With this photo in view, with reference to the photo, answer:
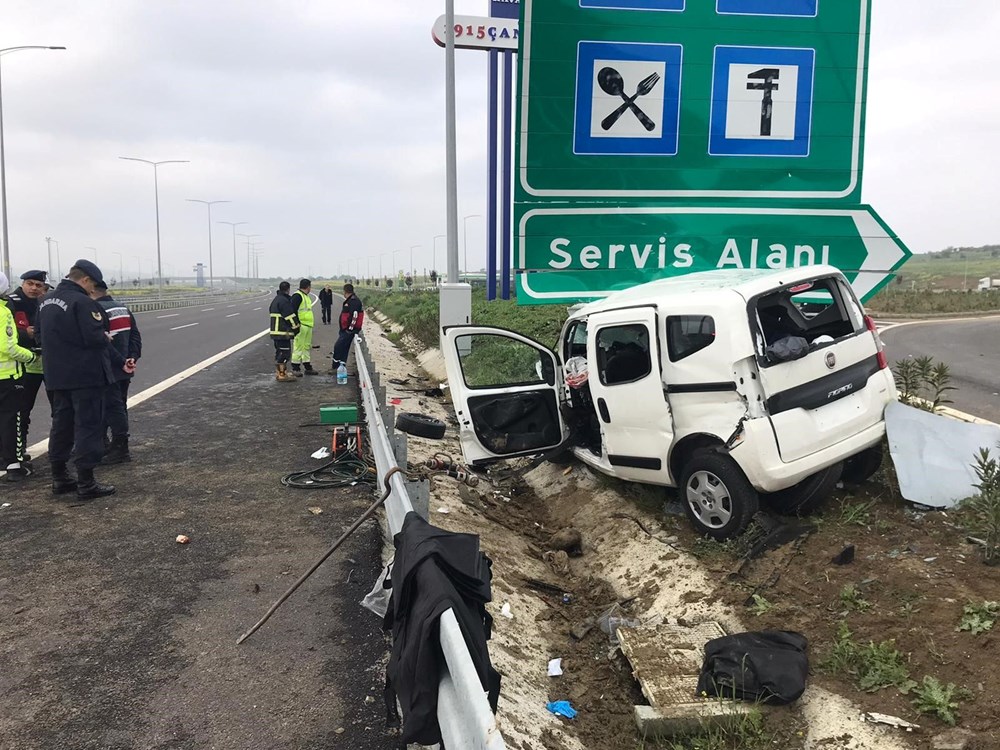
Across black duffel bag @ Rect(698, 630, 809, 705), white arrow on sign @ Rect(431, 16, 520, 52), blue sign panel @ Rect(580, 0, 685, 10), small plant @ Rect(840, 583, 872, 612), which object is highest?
white arrow on sign @ Rect(431, 16, 520, 52)

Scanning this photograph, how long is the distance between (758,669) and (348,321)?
1113 centimetres

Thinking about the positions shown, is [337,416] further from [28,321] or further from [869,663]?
[869,663]

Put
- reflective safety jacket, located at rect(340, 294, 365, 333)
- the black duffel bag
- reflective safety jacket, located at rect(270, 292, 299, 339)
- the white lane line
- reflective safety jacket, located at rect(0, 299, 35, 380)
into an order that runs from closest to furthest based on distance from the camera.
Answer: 1. the black duffel bag
2. reflective safety jacket, located at rect(0, 299, 35, 380)
3. the white lane line
4. reflective safety jacket, located at rect(270, 292, 299, 339)
5. reflective safety jacket, located at rect(340, 294, 365, 333)

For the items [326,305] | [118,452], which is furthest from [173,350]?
[326,305]

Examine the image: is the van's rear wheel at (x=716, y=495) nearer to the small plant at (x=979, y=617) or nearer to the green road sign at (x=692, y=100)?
the small plant at (x=979, y=617)

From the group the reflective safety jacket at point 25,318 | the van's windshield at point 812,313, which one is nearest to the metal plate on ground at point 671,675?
the van's windshield at point 812,313

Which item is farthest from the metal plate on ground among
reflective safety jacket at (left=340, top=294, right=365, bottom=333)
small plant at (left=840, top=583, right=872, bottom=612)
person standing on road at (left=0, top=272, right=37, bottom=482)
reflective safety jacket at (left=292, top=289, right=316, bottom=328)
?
reflective safety jacket at (left=340, top=294, right=365, bottom=333)

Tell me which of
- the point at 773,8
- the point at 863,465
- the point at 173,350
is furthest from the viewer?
the point at 173,350

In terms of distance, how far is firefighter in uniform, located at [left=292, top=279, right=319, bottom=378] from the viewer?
12.7 meters

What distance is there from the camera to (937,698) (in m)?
3.14

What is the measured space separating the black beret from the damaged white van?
339 cm

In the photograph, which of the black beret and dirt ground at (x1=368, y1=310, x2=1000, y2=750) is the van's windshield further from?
the black beret

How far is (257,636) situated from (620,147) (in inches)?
185

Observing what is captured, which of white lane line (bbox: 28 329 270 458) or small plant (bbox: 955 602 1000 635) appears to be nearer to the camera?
small plant (bbox: 955 602 1000 635)
